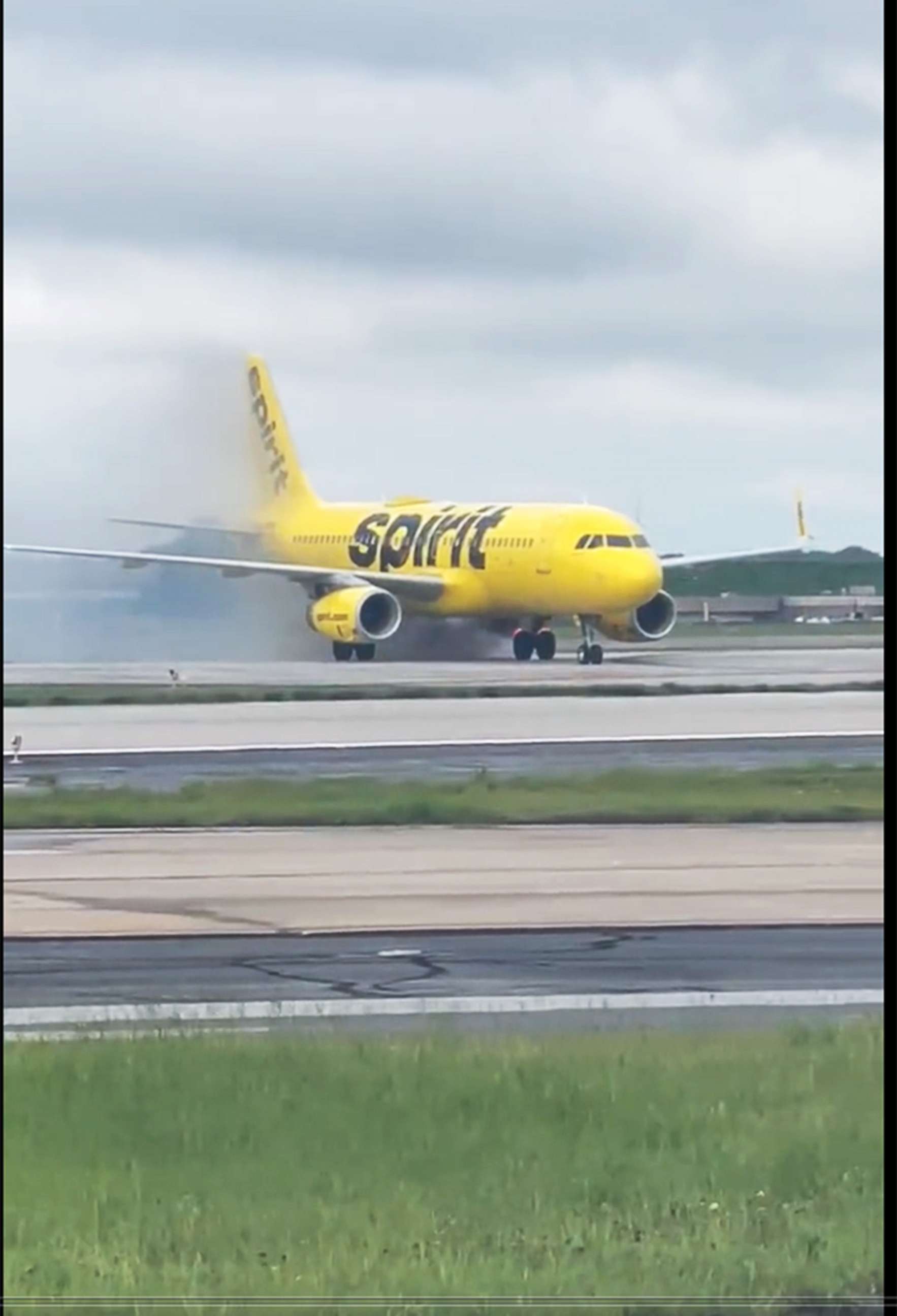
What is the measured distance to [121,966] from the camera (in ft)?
29.7

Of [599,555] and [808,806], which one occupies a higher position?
[599,555]

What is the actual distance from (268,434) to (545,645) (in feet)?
40.0

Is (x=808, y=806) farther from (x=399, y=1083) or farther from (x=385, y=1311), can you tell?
(x=385, y=1311)

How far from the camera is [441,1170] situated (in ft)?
17.2

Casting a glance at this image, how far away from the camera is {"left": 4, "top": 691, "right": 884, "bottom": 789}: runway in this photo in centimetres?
1822

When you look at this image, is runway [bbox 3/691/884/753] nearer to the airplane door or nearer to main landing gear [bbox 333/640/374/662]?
the airplane door

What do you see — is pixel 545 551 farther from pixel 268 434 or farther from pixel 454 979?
pixel 454 979

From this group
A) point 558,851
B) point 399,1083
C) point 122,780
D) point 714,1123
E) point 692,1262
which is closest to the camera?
point 692,1262

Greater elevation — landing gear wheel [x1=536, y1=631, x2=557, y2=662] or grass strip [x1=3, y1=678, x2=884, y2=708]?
landing gear wheel [x1=536, y1=631, x2=557, y2=662]

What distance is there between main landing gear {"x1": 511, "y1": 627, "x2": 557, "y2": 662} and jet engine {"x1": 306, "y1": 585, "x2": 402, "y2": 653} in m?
2.88

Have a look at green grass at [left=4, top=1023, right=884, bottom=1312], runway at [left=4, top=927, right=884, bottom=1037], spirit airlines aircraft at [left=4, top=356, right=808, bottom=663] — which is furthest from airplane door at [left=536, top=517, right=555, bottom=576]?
green grass at [left=4, top=1023, right=884, bottom=1312]

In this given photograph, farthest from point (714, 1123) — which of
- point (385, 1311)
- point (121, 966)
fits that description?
point (121, 966)

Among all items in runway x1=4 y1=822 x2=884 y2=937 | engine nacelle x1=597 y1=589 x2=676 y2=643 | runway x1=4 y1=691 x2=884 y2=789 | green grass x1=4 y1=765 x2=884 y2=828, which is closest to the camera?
runway x1=4 y1=822 x2=884 y2=937

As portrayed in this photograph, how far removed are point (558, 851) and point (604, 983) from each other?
183 inches
